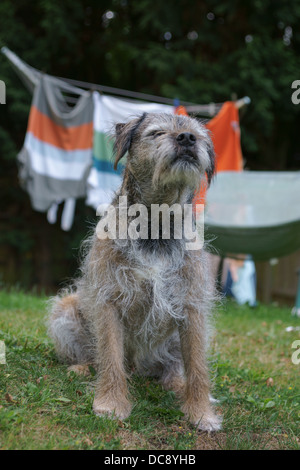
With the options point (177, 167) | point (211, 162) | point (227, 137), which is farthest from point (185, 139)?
point (227, 137)

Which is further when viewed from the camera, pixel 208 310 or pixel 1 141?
pixel 1 141

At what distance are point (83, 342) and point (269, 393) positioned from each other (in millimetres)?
1223

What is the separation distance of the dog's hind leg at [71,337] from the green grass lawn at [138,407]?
0.11 m

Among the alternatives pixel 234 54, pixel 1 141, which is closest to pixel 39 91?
pixel 1 141

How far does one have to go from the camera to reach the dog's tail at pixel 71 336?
3078 millimetres

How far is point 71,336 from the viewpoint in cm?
309

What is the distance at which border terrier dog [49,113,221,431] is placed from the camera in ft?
8.05

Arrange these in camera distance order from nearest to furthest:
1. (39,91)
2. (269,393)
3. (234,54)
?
(269,393), (39,91), (234,54)

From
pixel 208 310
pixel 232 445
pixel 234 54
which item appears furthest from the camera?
pixel 234 54

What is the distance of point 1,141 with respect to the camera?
30.1 feet

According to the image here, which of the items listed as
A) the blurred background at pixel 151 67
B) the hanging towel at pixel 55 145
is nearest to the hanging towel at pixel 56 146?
the hanging towel at pixel 55 145

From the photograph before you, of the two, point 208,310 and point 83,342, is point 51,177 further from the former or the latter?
point 208,310
